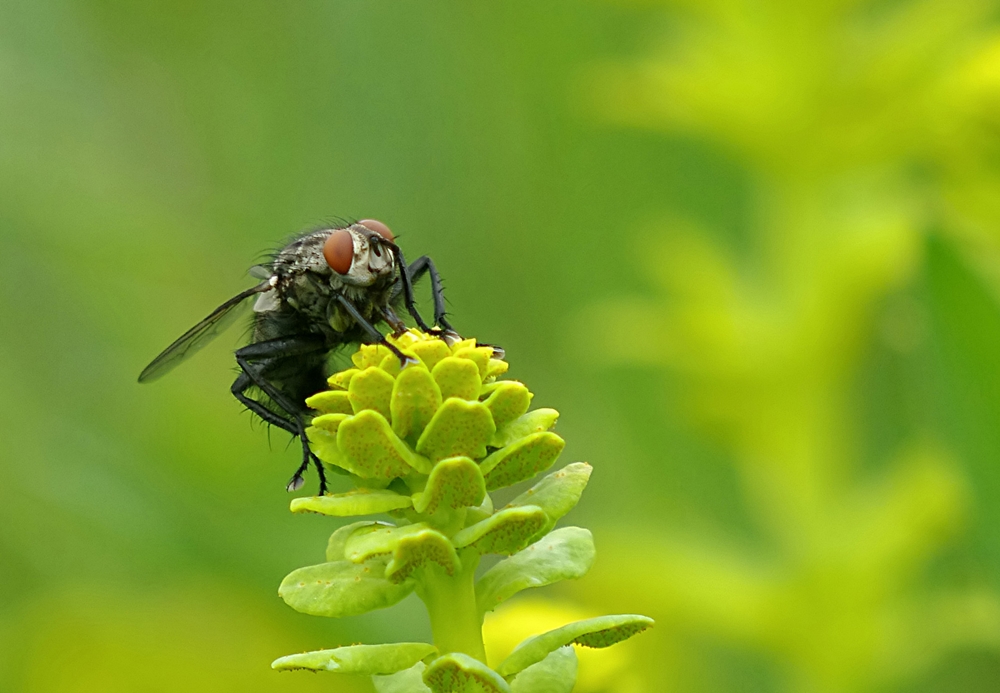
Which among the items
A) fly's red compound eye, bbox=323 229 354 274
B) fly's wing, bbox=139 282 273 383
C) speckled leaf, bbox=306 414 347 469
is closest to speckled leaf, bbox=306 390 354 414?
speckled leaf, bbox=306 414 347 469

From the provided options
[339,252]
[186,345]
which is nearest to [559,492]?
[339,252]

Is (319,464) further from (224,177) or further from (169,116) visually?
(169,116)

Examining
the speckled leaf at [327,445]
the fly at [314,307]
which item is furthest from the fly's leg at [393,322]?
the speckled leaf at [327,445]

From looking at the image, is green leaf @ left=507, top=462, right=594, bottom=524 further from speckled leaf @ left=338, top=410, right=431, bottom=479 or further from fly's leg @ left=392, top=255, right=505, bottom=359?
fly's leg @ left=392, top=255, right=505, bottom=359

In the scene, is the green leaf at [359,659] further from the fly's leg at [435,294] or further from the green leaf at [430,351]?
the fly's leg at [435,294]

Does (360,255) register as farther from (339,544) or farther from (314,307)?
(339,544)

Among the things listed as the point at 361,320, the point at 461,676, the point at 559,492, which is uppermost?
the point at 361,320

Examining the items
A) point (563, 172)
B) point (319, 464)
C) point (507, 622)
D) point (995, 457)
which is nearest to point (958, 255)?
point (995, 457)
